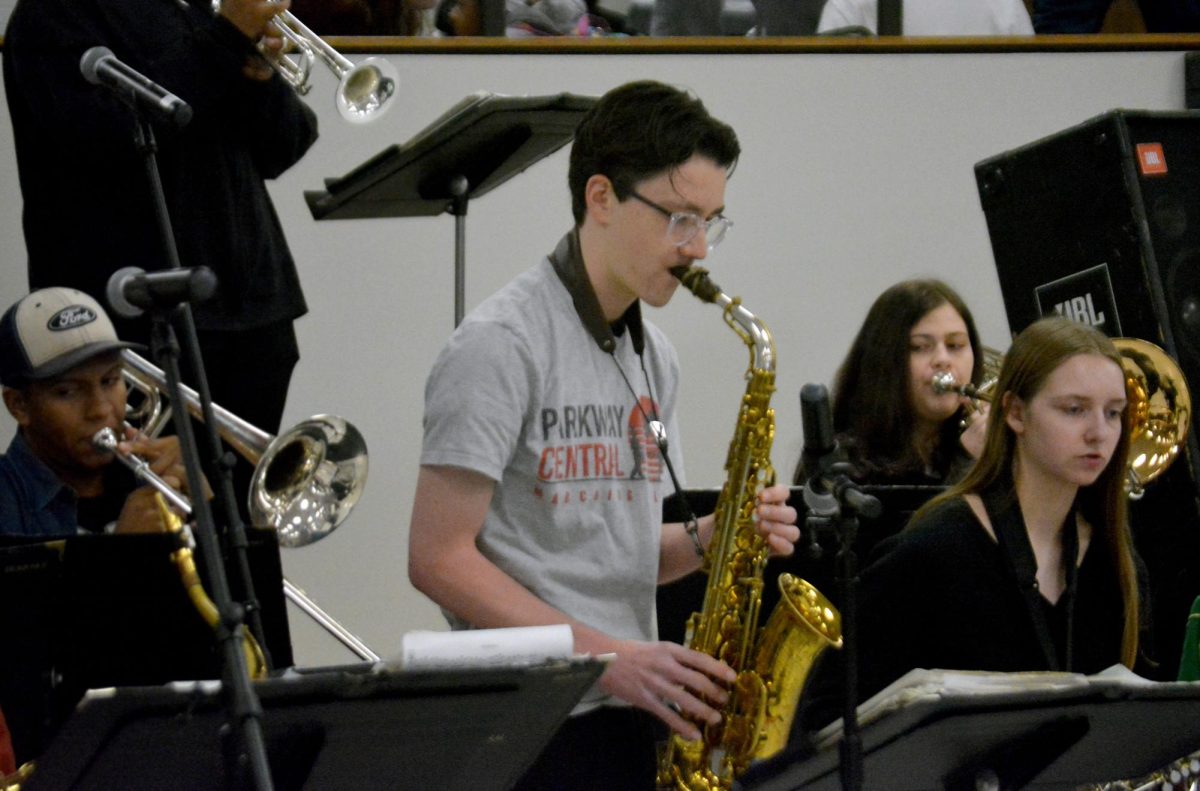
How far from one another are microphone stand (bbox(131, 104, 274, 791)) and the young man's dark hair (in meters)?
0.70

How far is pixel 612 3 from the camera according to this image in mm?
5965

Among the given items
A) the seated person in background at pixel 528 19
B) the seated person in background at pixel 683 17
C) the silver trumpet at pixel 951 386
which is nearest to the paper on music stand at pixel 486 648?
the silver trumpet at pixel 951 386

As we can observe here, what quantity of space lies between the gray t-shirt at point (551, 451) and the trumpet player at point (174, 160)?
139 cm

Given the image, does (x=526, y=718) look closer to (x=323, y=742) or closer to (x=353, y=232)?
(x=323, y=742)

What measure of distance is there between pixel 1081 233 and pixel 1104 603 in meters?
0.95

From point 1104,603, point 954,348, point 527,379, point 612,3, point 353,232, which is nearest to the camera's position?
point 527,379

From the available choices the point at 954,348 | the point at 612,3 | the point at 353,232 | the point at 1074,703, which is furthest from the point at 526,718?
the point at 612,3

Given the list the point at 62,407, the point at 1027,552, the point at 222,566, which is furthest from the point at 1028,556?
the point at 62,407

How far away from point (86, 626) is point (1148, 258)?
2.33 m

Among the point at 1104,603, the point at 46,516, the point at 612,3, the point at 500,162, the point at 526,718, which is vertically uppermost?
the point at 612,3

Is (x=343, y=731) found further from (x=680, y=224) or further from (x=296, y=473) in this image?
(x=296, y=473)

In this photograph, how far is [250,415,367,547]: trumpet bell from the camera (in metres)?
3.57

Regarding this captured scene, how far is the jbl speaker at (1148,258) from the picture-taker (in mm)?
3801

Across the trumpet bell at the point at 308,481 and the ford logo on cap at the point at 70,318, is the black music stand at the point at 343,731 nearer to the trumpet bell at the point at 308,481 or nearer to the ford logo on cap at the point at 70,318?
the trumpet bell at the point at 308,481
